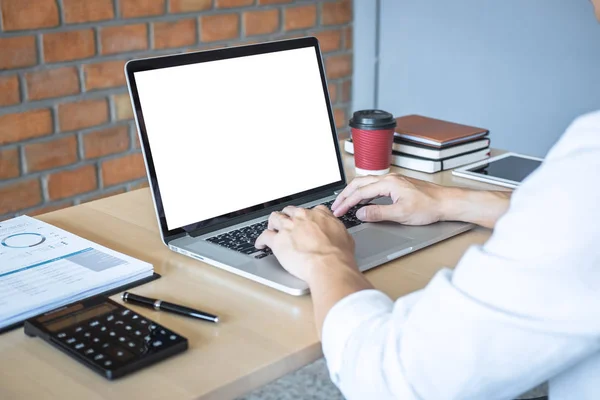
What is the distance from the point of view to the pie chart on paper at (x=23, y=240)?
3.63 ft

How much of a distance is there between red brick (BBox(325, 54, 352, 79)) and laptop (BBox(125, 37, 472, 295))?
1361 millimetres

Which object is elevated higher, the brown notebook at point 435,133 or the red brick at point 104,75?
the red brick at point 104,75

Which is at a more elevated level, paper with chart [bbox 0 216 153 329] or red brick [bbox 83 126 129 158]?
paper with chart [bbox 0 216 153 329]

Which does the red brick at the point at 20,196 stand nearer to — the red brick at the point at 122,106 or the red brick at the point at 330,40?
the red brick at the point at 122,106

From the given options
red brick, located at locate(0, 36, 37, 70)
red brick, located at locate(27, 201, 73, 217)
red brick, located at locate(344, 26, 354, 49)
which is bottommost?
red brick, located at locate(27, 201, 73, 217)

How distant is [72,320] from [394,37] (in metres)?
2.10

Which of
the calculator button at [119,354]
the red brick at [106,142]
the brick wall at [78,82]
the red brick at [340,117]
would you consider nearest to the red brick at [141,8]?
the brick wall at [78,82]

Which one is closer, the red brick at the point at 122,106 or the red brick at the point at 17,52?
the red brick at the point at 17,52

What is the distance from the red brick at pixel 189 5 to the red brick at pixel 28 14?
0.38 m

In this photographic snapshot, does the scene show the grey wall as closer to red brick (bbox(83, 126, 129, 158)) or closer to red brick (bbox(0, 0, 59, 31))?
red brick (bbox(83, 126, 129, 158))

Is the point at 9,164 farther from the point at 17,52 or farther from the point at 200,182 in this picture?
the point at 200,182

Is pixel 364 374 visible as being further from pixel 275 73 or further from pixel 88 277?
pixel 275 73

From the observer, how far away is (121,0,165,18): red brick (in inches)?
85.9

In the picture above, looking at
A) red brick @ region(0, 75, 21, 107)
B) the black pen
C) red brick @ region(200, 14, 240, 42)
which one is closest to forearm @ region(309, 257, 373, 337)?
the black pen
